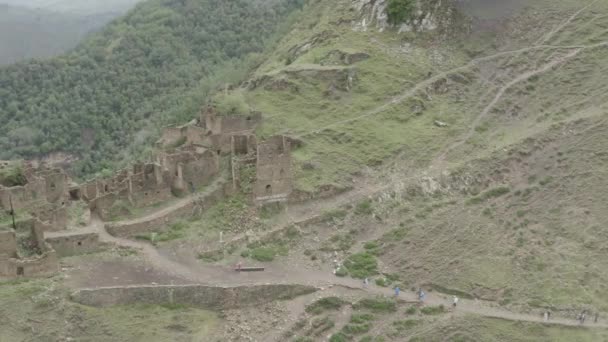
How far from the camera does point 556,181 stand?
4578 centimetres

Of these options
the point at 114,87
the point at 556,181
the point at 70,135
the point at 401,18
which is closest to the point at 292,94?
the point at 401,18

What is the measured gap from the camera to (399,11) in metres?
63.3

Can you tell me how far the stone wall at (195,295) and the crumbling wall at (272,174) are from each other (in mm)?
6354

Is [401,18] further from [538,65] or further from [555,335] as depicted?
[555,335]

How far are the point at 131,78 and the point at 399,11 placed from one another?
48.8 metres

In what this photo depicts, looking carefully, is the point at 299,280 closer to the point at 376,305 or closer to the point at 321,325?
the point at 321,325

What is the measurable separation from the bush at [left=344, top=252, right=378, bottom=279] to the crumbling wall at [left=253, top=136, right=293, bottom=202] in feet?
17.4

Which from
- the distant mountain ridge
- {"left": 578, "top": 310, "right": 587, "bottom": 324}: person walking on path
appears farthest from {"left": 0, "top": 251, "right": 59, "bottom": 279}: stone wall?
the distant mountain ridge

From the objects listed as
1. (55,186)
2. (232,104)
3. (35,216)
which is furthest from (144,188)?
(232,104)

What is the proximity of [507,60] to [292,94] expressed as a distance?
683 inches

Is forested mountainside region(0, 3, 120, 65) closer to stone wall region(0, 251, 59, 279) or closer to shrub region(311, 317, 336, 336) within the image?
stone wall region(0, 251, 59, 279)

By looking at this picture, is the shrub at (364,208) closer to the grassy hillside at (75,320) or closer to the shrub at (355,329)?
the shrub at (355,329)

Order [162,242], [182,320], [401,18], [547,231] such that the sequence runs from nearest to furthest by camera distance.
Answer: [182,320] → [162,242] → [547,231] → [401,18]

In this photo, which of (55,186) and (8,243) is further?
(55,186)
